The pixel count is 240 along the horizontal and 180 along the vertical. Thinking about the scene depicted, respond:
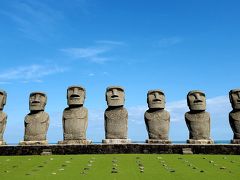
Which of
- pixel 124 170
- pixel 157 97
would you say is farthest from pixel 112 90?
pixel 124 170

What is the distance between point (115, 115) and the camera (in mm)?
19219

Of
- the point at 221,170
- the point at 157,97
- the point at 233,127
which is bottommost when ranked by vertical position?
the point at 221,170

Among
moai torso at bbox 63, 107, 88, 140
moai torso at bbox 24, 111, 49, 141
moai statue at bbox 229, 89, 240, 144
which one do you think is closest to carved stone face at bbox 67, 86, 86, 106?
moai torso at bbox 63, 107, 88, 140

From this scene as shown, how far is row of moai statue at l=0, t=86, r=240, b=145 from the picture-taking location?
750 inches

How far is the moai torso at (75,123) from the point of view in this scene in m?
19.1

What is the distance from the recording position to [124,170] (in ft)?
37.7

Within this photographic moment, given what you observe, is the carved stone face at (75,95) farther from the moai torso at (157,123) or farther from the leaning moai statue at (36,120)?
the moai torso at (157,123)

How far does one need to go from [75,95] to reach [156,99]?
4.11 metres

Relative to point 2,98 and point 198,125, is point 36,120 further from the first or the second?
point 198,125

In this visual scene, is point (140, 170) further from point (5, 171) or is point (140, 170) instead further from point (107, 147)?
point (107, 147)

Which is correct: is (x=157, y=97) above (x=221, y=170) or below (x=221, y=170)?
above

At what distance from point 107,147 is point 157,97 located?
3.72m

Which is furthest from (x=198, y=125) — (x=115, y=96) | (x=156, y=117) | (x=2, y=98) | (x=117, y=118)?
(x=2, y=98)

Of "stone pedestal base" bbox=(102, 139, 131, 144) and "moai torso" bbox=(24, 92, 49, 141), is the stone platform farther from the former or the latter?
"moai torso" bbox=(24, 92, 49, 141)
